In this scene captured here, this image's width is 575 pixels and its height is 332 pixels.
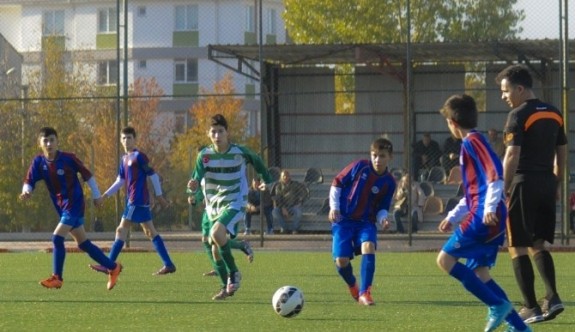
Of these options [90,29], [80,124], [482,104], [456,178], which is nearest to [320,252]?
[456,178]

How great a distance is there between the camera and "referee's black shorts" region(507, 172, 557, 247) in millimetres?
10367

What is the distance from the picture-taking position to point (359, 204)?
495 inches

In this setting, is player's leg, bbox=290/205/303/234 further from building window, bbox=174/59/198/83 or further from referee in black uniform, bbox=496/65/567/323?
building window, bbox=174/59/198/83

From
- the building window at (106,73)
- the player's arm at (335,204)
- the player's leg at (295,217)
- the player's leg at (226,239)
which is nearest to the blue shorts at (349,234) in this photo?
the player's arm at (335,204)

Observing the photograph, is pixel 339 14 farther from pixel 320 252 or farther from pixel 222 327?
pixel 222 327

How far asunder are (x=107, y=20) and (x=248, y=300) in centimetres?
4005

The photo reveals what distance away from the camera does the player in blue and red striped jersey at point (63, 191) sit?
14188mm

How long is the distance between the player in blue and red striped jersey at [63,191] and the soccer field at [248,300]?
351 mm

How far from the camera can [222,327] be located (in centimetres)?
1006

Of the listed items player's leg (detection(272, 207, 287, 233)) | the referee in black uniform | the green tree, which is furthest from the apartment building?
the referee in black uniform

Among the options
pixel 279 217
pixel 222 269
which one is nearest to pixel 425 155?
pixel 279 217

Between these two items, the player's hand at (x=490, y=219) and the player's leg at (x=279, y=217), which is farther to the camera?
the player's leg at (x=279, y=217)

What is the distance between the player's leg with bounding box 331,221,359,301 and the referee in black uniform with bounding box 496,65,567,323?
7.67 ft

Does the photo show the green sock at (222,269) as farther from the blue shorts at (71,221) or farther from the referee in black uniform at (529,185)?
the referee in black uniform at (529,185)
